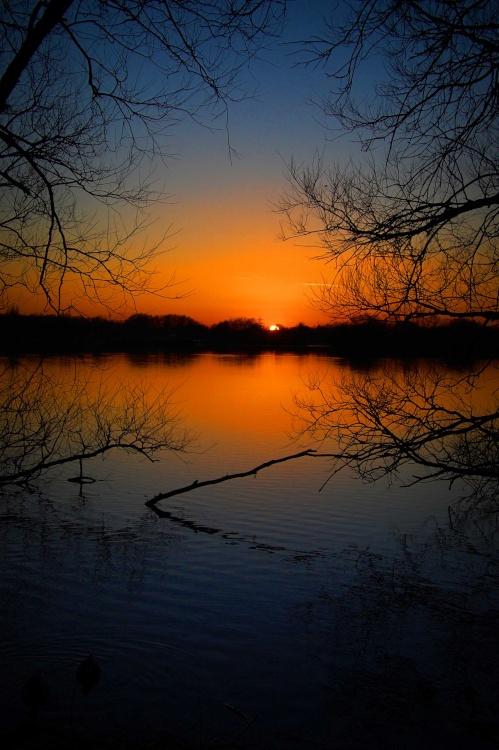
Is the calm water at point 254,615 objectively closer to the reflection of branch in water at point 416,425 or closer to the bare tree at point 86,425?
the bare tree at point 86,425

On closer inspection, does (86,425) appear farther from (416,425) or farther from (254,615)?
(416,425)

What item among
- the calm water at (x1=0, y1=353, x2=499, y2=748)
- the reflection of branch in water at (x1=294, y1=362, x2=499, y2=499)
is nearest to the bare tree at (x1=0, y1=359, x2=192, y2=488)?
the calm water at (x1=0, y1=353, x2=499, y2=748)

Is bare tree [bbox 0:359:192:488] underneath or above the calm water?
above

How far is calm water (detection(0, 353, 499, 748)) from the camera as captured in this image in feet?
16.7

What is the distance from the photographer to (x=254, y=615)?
7117 millimetres

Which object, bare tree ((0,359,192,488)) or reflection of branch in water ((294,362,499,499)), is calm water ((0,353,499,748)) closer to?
bare tree ((0,359,192,488))

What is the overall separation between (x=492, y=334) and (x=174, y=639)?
14.0 ft

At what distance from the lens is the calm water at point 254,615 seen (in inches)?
201

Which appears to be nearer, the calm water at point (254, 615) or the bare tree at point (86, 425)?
the calm water at point (254, 615)

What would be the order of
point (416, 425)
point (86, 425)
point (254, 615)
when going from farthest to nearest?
point (86, 425) → point (254, 615) → point (416, 425)

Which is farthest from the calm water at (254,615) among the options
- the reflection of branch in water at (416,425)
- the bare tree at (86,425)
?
Result: the reflection of branch in water at (416,425)

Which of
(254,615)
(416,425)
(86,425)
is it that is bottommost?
(254,615)

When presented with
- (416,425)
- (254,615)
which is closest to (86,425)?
(254,615)

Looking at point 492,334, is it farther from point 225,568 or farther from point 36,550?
point 36,550
